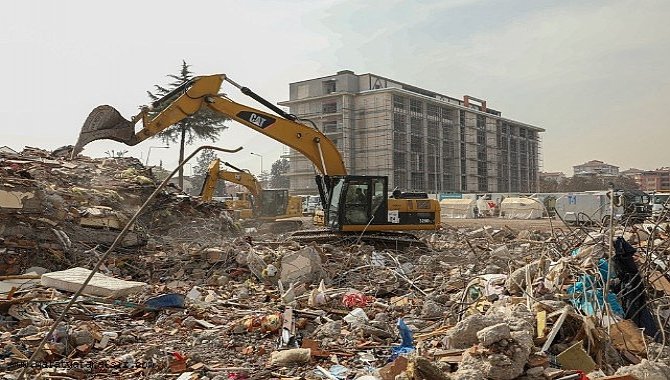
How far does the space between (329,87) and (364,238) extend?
49.4 metres

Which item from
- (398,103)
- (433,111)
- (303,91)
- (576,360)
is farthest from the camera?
(433,111)

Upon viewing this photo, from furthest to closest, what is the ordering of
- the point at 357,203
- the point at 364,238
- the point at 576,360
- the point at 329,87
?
the point at 329,87
the point at 364,238
the point at 357,203
the point at 576,360

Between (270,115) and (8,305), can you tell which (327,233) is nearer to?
(270,115)

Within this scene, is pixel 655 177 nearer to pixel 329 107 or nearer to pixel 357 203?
pixel 329 107

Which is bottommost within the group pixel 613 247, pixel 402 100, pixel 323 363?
pixel 323 363

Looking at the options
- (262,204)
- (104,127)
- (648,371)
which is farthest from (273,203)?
(648,371)

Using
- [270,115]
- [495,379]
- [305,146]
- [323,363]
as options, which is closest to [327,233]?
[305,146]

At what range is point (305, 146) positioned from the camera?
43.3 feet

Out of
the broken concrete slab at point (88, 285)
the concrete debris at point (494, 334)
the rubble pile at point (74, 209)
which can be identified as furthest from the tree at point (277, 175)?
the concrete debris at point (494, 334)

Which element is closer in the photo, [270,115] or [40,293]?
[40,293]

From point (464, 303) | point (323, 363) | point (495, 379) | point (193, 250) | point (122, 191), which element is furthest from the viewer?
point (122, 191)

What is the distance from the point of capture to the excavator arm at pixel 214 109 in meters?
11.6

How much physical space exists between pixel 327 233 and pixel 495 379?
872 centimetres

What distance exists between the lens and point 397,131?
58.8 meters
